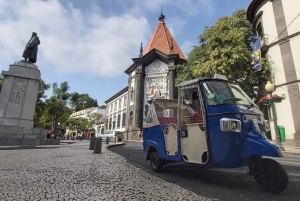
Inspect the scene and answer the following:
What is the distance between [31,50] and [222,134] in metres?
17.5

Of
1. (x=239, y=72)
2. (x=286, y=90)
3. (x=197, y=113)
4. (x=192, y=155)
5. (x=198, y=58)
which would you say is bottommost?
(x=192, y=155)

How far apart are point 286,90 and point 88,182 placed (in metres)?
19.0

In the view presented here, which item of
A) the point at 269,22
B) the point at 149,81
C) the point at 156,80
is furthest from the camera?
the point at 149,81

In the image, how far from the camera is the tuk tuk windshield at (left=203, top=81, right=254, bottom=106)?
3939 millimetres

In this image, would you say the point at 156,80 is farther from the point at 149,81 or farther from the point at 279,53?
the point at 279,53

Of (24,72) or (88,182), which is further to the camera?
(24,72)

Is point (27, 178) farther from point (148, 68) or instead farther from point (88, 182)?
point (148, 68)

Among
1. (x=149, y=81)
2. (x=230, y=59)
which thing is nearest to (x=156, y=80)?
(x=149, y=81)

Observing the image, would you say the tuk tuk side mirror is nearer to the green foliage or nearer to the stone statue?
the stone statue

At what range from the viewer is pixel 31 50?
53.6 ft

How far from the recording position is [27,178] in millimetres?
4117

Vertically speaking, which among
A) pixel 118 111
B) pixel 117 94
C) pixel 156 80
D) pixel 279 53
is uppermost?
pixel 117 94

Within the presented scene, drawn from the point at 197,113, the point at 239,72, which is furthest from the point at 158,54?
the point at 197,113

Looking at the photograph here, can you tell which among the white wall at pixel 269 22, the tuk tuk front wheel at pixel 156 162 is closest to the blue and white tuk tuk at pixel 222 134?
the tuk tuk front wheel at pixel 156 162
